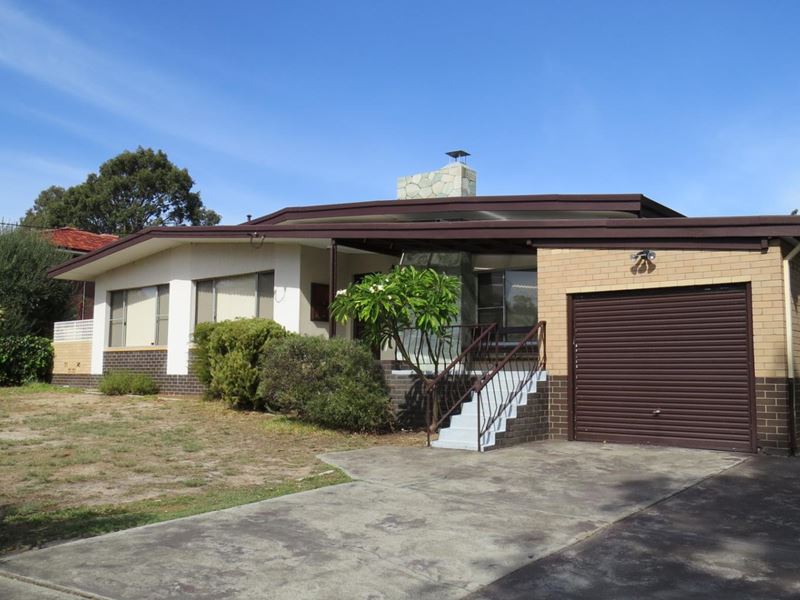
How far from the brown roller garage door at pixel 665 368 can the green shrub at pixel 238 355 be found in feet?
18.9

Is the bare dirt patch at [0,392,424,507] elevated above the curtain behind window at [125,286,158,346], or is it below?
below

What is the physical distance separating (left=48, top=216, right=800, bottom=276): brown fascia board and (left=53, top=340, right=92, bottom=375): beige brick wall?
7326mm

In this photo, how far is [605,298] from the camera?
11086mm

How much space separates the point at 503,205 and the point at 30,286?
594 inches

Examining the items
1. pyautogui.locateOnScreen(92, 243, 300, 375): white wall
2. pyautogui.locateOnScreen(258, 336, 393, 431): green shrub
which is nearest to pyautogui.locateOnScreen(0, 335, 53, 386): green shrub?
pyautogui.locateOnScreen(92, 243, 300, 375): white wall

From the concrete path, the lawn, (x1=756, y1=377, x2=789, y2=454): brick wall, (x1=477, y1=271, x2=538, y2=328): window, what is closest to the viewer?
the concrete path

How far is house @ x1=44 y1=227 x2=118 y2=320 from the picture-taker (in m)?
24.5

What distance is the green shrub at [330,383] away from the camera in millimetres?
11451

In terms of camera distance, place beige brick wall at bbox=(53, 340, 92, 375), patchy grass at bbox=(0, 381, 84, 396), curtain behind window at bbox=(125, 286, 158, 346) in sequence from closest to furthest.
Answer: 1. patchy grass at bbox=(0, 381, 84, 396)
2. curtain behind window at bbox=(125, 286, 158, 346)
3. beige brick wall at bbox=(53, 340, 92, 375)

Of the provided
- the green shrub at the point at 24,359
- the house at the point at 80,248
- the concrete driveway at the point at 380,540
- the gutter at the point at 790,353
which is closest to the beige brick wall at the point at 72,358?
the green shrub at the point at 24,359

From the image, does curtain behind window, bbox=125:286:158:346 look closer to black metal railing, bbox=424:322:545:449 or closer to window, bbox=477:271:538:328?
window, bbox=477:271:538:328

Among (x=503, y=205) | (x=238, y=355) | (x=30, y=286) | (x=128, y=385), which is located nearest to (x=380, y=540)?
(x=238, y=355)

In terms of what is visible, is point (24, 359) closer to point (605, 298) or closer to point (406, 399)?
point (406, 399)

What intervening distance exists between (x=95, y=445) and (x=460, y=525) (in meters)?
6.37
